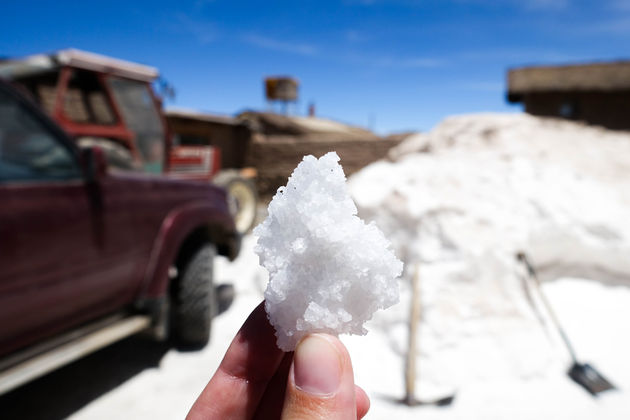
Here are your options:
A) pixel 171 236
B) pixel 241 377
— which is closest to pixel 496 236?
pixel 171 236

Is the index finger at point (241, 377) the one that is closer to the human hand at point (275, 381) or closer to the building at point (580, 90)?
the human hand at point (275, 381)

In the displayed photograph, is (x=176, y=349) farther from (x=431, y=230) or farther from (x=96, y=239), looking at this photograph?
(x=431, y=230)

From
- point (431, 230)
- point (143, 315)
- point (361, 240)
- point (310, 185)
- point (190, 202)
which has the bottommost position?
point (143, 315)

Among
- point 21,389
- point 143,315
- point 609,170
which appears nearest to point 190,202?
point 143,315

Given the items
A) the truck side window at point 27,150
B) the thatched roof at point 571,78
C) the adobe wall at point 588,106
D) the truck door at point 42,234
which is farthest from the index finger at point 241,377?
the adobe wall at point 588,106

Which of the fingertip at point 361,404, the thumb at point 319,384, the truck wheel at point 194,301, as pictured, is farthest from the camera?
the truck wheel at point 194,301

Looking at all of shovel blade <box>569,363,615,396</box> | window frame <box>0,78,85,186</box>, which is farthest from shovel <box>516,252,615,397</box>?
window frame <box>0,78,85,186</box>

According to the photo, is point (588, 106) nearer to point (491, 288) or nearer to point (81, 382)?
point (491, 288)
